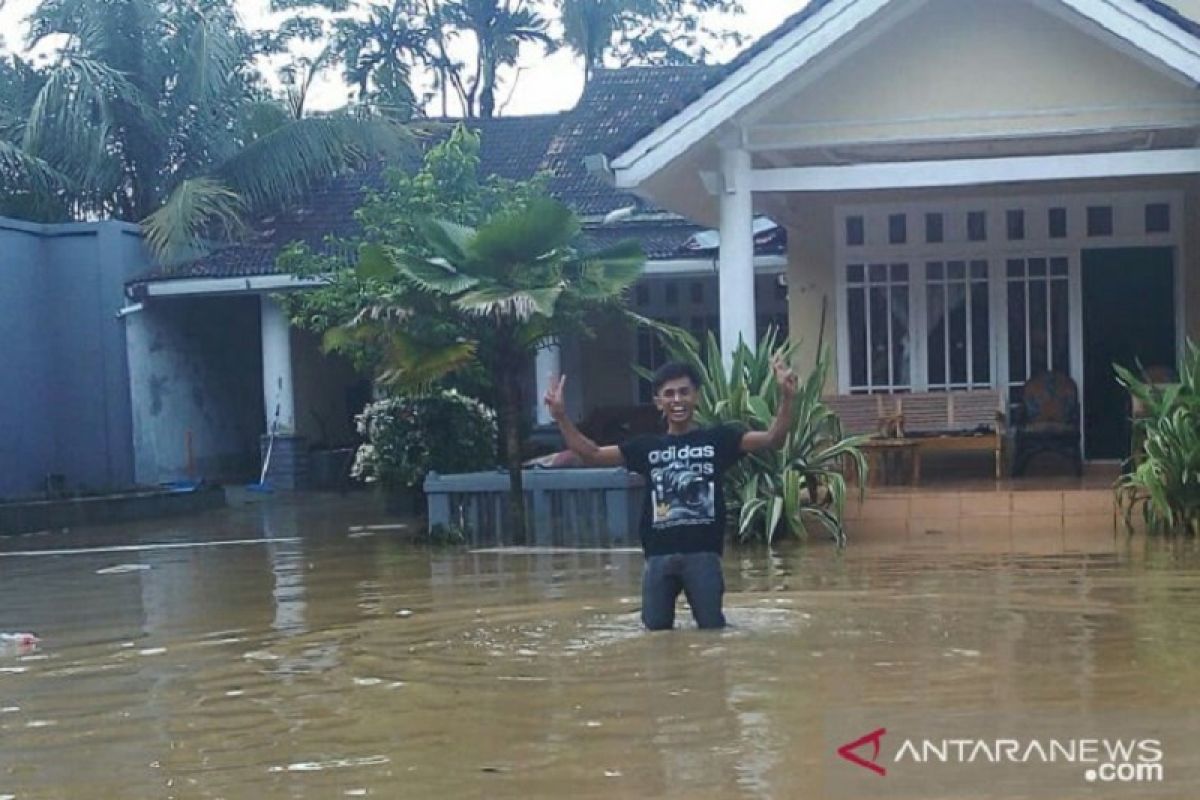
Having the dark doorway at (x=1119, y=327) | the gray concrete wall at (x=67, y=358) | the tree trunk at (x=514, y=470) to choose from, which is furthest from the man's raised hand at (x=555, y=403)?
the gray concrete wall at (x=67, y=358)

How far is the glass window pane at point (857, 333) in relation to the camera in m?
17.1

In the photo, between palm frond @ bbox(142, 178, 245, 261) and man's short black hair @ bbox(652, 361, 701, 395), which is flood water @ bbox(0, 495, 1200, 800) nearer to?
man's short black hair @ bbox(652, 361, 701, 395)

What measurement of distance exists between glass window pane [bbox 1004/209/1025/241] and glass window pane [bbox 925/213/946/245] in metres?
0.63

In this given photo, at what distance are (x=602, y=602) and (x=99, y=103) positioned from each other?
57.2 feet

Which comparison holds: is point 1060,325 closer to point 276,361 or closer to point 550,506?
point 550,506

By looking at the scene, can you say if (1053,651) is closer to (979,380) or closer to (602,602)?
(602,602)

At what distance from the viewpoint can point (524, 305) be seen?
44.2 feet

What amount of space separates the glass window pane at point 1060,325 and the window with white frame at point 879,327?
4.72ft

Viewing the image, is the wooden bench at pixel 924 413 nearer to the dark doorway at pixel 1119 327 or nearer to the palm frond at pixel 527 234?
the dark doorway at pixel 1119 327

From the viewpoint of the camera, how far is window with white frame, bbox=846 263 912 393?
1703 cm

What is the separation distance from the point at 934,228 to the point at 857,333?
4.34 ft

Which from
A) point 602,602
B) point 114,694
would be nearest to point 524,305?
point 602,602

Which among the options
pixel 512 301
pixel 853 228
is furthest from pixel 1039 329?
pixel 512 301

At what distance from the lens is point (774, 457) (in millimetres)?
13133
